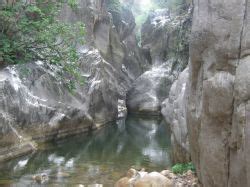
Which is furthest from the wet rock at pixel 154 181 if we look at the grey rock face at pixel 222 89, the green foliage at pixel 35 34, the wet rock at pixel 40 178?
the green foliage at pixel 35 34

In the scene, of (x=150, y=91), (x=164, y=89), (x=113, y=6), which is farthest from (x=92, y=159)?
(x=113, y=6)

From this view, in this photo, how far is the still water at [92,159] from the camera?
1211 centimetres

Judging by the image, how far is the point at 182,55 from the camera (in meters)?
28.5

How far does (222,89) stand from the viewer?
6.18 metres

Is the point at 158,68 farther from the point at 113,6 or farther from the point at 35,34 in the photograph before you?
the point at 35,34

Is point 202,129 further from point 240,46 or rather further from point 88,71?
point 88,71

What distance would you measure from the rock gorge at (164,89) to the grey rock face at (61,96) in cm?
5

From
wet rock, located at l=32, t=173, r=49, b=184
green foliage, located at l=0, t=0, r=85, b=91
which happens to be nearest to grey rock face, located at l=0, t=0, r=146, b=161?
green foliage, located at l=0, t=0, r=85, b=91

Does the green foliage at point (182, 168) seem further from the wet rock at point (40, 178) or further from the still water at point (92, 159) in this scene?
the wet rock at point (40, 178)

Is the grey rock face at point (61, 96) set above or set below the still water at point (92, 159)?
above

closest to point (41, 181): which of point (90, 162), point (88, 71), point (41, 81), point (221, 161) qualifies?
point (90, 162)

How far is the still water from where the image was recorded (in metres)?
12.1

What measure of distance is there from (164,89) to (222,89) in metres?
30.7

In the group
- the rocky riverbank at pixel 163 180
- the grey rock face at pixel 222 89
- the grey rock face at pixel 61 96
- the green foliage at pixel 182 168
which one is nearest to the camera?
the grey rock face at pixel 222 89
